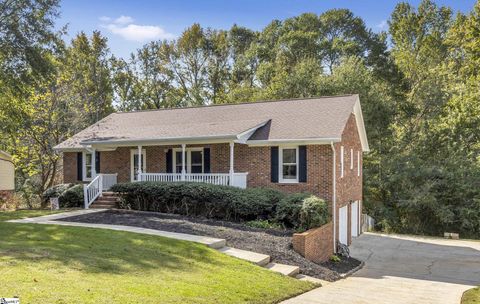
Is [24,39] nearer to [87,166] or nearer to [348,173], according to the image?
[87,166]

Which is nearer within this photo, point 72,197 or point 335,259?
point 335,259

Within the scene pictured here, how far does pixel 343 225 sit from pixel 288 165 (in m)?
3.84

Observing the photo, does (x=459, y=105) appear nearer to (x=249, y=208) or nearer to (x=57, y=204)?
(x=249, y=208)

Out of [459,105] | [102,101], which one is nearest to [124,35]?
[102,101]

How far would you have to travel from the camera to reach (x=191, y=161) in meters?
20.0

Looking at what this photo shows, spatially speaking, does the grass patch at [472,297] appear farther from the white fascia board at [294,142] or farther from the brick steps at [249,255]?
the white fascia board at [294,142]

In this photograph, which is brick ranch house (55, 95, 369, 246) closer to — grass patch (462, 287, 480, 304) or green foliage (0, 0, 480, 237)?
green foliage (0, 0, 480, 237)

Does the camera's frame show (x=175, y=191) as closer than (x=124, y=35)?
Yes

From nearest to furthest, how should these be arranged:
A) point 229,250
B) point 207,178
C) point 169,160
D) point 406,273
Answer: point 229,250 → point 406,273 → point 207,178 → point 169,160

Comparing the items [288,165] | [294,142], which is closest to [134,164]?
[288,165]

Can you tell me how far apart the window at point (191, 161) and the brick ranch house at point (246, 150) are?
47 mm

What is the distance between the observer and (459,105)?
26875mm

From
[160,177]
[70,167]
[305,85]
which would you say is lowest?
[160,177]

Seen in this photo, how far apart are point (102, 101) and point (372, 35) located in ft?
80.5
